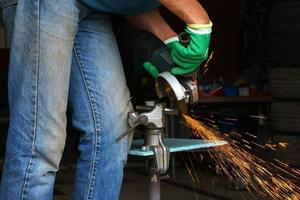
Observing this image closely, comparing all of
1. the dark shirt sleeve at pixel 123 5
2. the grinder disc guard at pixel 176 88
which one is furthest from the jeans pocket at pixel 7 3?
the grinder disc guard at pixel 176 88

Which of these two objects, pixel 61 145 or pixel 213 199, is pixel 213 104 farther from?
pixel 61 145

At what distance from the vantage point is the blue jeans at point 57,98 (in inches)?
79.3

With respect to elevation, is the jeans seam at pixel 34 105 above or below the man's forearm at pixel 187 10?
below

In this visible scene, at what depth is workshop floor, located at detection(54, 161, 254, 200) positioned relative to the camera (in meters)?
4.37

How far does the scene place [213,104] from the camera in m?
5.45

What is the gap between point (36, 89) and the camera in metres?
2.02

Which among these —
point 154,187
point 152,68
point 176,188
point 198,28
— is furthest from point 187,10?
point 176,188

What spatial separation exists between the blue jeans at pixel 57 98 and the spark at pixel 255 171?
30.6 inches

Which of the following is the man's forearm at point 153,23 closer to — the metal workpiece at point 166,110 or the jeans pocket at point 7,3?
the metal workpiece at point 166,110

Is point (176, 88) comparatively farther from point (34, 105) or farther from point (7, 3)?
point (7, 3)

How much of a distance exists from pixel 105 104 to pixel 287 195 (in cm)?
183

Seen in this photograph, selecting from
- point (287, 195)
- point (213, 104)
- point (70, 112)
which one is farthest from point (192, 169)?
point (70, 112)

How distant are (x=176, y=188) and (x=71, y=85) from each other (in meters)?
2.58

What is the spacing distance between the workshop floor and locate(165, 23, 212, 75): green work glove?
225cm
